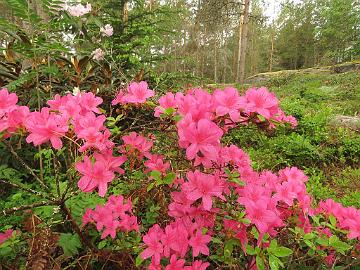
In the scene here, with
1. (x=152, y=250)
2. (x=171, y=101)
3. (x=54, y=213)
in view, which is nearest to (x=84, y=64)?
(x=54, y=213)

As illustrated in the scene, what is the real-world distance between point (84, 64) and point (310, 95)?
7755 mm

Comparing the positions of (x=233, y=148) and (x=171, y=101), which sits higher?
(x=171, y=101)

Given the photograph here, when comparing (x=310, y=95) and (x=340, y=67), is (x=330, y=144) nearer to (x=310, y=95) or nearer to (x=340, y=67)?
(x=310, y=95)

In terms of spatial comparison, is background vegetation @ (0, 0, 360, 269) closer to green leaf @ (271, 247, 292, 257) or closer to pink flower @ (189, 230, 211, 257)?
pink flower @ (189, 230, 211, 257)

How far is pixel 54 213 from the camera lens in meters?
1.81

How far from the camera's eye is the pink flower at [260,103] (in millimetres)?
1222

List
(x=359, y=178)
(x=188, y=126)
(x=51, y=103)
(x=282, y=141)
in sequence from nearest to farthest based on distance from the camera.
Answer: (x=188, y=126) → (x=51, y=103) → (x=359, y=178) → (x=282, y=141)

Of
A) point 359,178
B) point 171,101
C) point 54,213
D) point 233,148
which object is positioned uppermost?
point 171,101

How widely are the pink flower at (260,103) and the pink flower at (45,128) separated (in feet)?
2.31

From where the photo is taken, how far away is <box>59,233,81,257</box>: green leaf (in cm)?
152

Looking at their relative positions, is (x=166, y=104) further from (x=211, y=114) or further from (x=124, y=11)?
(x=124, y=11)

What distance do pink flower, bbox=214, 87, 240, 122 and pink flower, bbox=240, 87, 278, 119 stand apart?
1.1 inches

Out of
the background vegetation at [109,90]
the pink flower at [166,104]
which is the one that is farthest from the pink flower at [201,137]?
the background vegetation at [109,90]

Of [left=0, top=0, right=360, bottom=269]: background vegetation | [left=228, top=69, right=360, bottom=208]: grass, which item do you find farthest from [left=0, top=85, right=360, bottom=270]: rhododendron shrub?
[left=228, top=69, right=360, bottom=208]: grass
